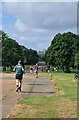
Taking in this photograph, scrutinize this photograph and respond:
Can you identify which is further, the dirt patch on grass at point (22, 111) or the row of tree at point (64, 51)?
the row of tree at point (64, 51)

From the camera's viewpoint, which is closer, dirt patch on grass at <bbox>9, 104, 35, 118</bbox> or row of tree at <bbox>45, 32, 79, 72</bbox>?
dirt patch on grass at <bbox>9, 104, 35, 118</bbox>

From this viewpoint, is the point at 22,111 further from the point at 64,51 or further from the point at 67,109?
the point at 64,51

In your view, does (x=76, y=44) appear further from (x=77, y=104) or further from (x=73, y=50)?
(x=77, y=104)

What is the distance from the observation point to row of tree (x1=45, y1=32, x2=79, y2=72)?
3169 inches

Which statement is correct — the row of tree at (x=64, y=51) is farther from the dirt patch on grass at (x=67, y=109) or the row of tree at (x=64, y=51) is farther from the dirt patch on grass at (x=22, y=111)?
the dirt patch on grass at (x=22, y=111)

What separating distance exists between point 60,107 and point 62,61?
67.8m

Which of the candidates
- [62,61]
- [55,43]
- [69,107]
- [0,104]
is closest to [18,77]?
[0,104]

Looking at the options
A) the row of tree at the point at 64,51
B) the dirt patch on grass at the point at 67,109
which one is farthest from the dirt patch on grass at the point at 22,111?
the row of tree at the point at 64,51

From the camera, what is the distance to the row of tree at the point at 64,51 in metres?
80.5

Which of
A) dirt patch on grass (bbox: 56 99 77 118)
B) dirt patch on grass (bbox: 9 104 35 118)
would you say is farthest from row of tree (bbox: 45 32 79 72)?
dirt patch on grass (bbox: 9 104 35 118)

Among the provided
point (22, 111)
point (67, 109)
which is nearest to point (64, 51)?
point (67, 109)

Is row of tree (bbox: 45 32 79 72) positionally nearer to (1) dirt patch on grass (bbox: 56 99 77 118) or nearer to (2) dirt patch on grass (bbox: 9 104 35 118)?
(1) dirt patch on grass (bbox: 56 99 77 118)

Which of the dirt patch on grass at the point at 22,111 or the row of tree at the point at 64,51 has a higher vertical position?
the row of tree at the point at 64,51

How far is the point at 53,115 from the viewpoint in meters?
11.3
